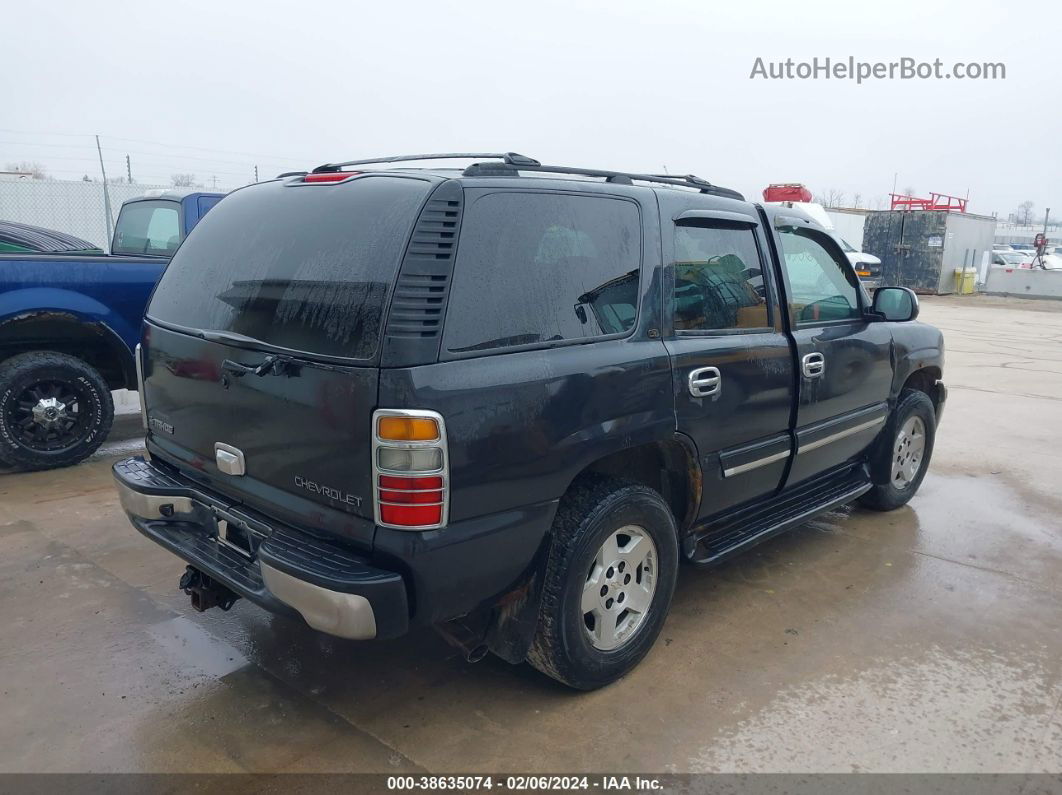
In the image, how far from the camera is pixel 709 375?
3.28m

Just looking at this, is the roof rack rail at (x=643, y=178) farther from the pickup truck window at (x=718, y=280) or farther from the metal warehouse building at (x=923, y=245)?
the metal warehouse building at (x=923, y=245)

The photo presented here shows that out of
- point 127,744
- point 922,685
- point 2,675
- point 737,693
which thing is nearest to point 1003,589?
point 922,685

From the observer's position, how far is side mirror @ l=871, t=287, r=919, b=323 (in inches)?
174

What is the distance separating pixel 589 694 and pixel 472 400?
1.32 m

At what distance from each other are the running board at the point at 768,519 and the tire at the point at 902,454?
0.82 feet

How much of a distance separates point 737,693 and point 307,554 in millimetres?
1689

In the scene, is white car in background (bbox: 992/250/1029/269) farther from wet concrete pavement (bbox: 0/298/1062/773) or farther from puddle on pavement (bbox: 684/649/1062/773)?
puddle on pavement (bbox: 684/649/1062/773)

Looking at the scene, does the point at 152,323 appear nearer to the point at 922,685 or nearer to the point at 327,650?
the point at 327,650

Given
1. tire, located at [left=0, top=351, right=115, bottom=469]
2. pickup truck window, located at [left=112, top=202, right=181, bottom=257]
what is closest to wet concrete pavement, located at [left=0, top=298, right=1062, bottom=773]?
tire, located at [left=0, top=351, right=115, bottom=469]

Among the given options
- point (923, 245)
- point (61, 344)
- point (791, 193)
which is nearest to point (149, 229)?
point (61, 344)

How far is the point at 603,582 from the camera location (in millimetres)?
2994

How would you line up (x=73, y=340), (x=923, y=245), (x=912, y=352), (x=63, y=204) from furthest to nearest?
(x=923, y=245) → (x=63, y=204) → (x=73, y=340) → (x=912, y=352)

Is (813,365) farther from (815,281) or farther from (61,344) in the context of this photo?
(61,344)

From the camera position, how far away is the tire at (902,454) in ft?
15.9
